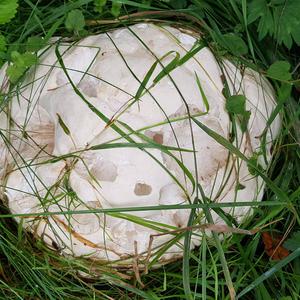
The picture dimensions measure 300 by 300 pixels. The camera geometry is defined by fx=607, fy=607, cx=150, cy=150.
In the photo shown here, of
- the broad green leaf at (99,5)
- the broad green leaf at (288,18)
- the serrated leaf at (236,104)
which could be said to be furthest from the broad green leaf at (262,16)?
the broad green leaf at (99,5)

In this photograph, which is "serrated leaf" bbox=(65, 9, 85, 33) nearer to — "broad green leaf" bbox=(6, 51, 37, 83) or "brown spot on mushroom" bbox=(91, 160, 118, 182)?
"broad green leaf" bbox=(6, 51, 37, 83)

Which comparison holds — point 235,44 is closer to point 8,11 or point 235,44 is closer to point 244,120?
point 244,120

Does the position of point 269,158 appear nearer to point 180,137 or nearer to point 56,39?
point 180,137

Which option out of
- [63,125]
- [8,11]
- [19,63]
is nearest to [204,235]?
[63,125]

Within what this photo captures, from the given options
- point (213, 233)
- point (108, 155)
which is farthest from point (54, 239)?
point (213, 233)

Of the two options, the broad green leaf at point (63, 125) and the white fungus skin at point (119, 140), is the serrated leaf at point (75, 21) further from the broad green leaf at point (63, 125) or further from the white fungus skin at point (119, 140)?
the broad green leaf at point (63, 125)
